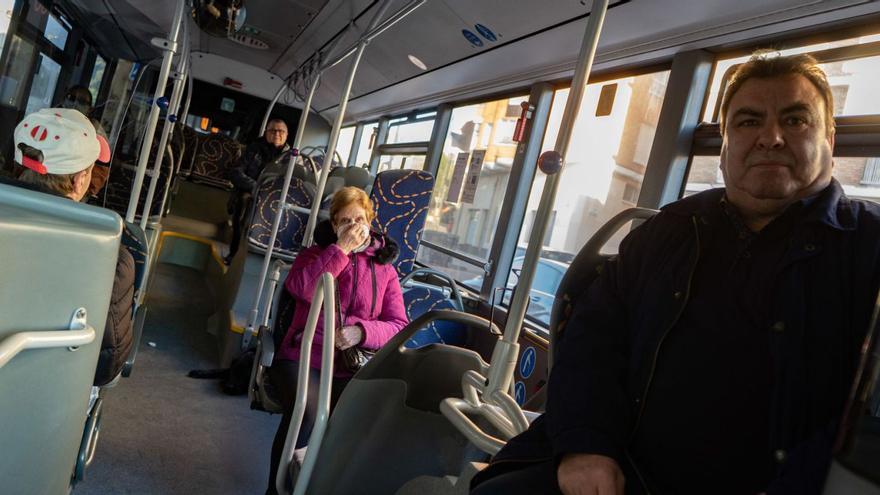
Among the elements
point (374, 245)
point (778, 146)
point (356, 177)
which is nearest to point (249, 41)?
point (356, 177)

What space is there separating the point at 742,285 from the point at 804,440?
12.4 inches

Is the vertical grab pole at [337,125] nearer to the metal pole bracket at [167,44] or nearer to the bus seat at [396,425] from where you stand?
the metal pole bracket at [167,44]

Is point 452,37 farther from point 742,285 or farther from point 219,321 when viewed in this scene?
point 742,285

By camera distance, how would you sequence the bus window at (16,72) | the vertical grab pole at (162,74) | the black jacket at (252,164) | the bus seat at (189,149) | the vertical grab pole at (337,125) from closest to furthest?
the vertical grab pole at (162,74) < the vertical grab pole at (337,125) < the bus window at (16,72) < the black jacket at (252,164) < the bus seat at (189,149)

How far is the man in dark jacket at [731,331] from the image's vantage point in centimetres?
105

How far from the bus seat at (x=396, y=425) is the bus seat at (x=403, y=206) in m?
2.08

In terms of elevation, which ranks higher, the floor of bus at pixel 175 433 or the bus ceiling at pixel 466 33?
the bus ceiling at pixel 466 33

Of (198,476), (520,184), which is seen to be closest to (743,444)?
(198,476)

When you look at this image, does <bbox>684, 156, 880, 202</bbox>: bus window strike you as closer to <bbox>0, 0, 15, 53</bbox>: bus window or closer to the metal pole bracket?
the metal pole bracket

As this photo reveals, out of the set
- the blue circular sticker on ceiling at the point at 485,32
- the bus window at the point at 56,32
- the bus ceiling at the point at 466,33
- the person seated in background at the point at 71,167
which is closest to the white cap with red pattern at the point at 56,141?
the person seated in background at the point at 71,167

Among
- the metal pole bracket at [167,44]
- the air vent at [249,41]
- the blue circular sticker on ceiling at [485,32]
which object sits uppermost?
the air vent at [249,41]

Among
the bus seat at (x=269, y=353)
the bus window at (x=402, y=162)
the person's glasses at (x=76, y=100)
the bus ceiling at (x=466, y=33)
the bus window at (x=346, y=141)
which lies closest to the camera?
the bus seat at (x=269, y=353)

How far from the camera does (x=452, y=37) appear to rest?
4.51 m

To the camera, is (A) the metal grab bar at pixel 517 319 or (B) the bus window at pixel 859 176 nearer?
(A) the metal grab bar at pixel 517 319
